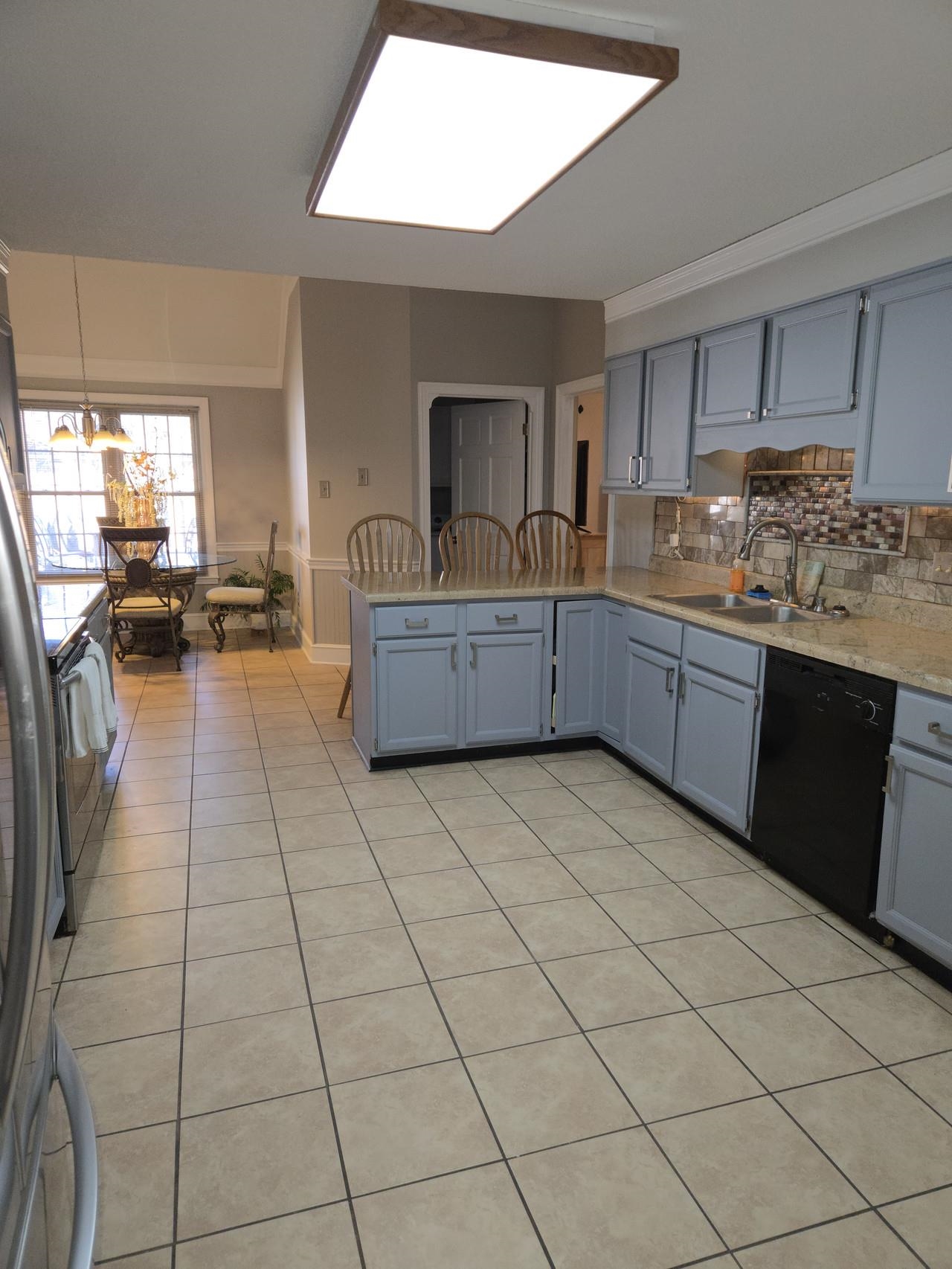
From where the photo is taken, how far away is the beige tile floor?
5.09 feet

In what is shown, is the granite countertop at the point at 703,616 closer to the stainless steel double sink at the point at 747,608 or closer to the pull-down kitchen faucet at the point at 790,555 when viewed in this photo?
the stainless steel double sink at the point at 747,608

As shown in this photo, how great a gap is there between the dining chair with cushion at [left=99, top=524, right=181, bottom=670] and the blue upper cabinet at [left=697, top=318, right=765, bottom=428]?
3971 millimetres

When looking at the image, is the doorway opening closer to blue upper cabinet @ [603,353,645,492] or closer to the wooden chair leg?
blue upper cabinet @ [603,353,645,492]

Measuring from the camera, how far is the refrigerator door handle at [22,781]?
0.55 meters

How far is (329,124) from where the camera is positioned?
2.26m

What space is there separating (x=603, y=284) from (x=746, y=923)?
3.01 m

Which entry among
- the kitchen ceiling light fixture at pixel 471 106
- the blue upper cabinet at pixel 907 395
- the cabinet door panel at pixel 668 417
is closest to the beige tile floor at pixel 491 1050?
the blue upper cabinet at pixel 907 395

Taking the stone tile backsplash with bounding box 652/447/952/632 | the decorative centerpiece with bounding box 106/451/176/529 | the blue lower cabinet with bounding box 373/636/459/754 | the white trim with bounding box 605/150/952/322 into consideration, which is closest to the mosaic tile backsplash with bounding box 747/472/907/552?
the stone tile backsplash with bounding box 652/447/952/632

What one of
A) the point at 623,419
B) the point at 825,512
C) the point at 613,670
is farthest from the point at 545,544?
the point at 825,512

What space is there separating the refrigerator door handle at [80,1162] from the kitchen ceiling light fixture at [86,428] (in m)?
5.91

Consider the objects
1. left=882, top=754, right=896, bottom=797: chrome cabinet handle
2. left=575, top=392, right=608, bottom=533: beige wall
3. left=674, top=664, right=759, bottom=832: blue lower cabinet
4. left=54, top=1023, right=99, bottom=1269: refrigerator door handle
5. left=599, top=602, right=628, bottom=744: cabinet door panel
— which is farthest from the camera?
left=575, top=392, right=608, bottom=533: beige wall

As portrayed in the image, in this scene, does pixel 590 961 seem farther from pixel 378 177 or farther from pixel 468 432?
pixel 468 432

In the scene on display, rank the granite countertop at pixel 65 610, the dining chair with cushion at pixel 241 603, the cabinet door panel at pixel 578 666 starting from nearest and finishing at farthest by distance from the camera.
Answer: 1. the granite countertop at pixel 65 610
2. the cabinet door panel at pixel 578 666
3. the dining chair with cushion at pixel 241 603

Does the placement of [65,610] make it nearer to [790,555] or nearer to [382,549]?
[382,549]
